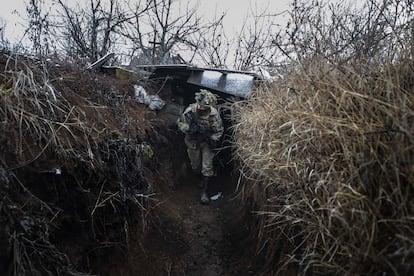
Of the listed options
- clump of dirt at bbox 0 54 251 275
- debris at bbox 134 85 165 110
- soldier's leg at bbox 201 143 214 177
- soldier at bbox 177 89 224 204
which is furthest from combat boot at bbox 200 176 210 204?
debris at bbox 134 85 165 110

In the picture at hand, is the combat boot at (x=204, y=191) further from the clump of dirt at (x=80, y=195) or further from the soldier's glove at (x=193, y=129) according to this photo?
the soldier's glove at (x=193, y=129)

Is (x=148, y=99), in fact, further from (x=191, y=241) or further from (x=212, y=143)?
(x=191, y=241)

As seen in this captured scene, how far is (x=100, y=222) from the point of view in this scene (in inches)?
114

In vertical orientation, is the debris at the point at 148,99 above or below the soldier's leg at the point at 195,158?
above

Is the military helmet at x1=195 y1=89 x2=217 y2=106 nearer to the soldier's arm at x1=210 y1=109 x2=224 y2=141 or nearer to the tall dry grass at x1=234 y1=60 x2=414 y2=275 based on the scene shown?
the soldier's arm at x1=210 y1=109 x2=224 y2=141

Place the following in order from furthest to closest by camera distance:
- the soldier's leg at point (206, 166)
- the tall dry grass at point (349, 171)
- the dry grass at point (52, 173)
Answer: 1. the soldier's leg at point (206, 166)
2. the dry grass at point (52, 173)
3. the tall dry grass at point (349, 171)

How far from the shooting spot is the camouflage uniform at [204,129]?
589 cm

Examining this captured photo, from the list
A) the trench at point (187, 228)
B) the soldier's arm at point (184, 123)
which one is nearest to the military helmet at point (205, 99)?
the soldier's arm at point (184, 123)

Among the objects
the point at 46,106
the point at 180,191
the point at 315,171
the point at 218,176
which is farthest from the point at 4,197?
the point at 218,176

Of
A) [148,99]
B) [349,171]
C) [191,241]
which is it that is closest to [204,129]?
[148,99]

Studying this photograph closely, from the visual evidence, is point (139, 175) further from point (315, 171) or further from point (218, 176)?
point (218, 176)

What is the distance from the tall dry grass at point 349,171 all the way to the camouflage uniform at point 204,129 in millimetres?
2950

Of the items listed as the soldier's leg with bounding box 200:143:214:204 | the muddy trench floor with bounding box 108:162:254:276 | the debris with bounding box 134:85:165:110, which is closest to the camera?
the muddy trench floor with bounding box 108:162:254:276

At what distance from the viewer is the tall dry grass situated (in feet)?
5.20
